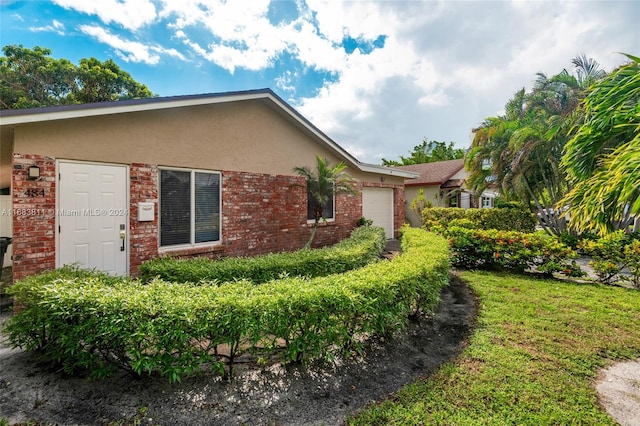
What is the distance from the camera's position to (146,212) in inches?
236

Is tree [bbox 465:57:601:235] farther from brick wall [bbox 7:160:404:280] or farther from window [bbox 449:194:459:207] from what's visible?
brick wall [bbox 7:160:404:280]

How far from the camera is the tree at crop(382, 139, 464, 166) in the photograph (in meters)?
38.4

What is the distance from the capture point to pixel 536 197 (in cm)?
1320

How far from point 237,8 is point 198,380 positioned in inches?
318

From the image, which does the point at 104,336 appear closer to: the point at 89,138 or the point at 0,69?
the point at 89,138

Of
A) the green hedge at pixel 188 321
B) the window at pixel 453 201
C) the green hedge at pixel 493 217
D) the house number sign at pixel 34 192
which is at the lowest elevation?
the green hedge at pixel 188 321

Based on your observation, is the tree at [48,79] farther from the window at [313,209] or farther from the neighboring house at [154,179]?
the window at [313,209]

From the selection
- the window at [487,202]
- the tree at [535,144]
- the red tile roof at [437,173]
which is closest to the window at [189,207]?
the tree at [535,144]

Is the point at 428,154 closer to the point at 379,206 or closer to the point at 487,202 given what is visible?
the point at 487,202

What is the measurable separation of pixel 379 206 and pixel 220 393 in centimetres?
1107

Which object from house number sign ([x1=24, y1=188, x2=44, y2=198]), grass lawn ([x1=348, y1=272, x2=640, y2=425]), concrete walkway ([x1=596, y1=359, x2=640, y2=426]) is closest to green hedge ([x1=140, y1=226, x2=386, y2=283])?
house number sign ([x1=24, y1=188, x2=44, y2=198])

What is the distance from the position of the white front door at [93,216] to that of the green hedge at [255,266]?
0.99m

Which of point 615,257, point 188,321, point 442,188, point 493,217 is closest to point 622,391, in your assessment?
point 188,321

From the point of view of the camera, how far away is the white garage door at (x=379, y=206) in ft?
40.7
